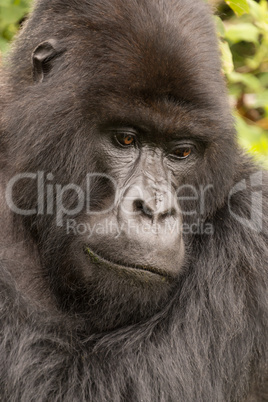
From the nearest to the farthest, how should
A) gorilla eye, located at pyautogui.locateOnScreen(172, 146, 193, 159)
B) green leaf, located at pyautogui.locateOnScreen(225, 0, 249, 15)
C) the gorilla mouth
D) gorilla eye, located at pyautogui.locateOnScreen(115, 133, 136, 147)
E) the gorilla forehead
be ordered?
the gorilla mouth
the gorilla forehead
gorilla eye, located at pyautogui.locateOnScreen(115, 133, 136, 147)
gorilla eye, located at pyautogui.locateOnScreen(172, 146, 193, 159)
green leaf, located at pyautogui.locateOnScreen(225, 0, 249, 15)

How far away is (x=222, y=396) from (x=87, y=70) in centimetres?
187

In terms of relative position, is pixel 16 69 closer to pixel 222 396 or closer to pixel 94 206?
pixel 94 206

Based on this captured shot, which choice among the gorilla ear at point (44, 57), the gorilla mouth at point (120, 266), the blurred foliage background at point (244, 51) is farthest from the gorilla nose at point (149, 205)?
the blurred foliage background at point (244, 51)

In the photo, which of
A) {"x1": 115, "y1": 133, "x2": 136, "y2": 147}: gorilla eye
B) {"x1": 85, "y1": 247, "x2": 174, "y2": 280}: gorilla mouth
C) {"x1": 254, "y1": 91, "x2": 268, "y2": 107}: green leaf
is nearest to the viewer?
{"x1": 85, "y1": 247, "x2": 174, "y2": 280}: gorilla mouth

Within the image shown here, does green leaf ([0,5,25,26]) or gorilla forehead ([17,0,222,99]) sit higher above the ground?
gorilla forehead ([17,0,222,99])

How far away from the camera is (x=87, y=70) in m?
3.11

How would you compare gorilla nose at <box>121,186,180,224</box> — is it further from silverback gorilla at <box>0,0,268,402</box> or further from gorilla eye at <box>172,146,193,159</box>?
gorilla eye at <box>172,146,193,159</box>

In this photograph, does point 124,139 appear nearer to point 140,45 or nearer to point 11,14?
point 140,45

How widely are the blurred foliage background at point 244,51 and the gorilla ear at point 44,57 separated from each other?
1.10 m

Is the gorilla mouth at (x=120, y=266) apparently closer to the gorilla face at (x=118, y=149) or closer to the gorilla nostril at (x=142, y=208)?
the gorilla face at (x=118, y=149)

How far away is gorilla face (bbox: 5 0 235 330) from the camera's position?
9.92 feet

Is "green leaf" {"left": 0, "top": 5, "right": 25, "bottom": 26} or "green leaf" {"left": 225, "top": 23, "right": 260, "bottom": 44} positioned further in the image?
"green leaf" {"left": 225, "top": 23, "right": 260, "bottom": 44}

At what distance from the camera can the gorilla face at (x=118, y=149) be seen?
302cm

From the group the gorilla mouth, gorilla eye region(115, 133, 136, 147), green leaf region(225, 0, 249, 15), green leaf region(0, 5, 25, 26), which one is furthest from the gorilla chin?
green leaf region(0, 5, 25, 26)
